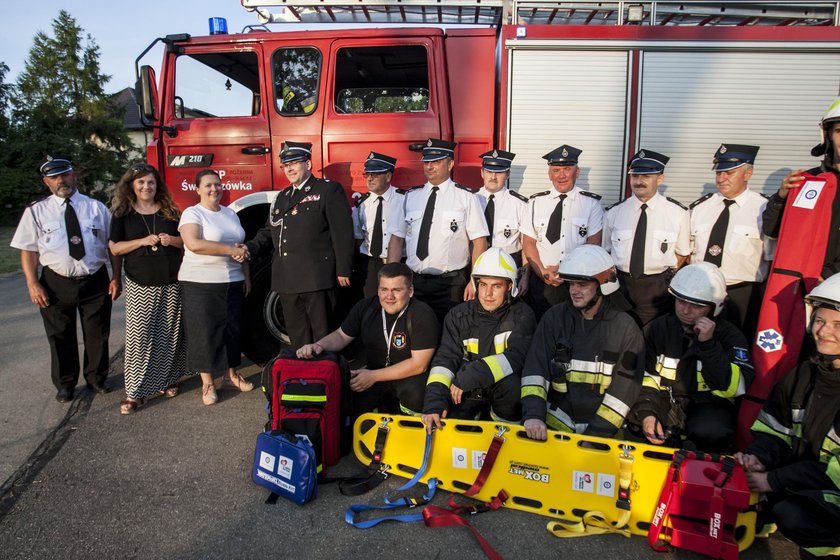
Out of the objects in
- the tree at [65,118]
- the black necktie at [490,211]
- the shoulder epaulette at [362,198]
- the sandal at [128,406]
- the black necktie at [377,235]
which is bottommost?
the sandal at [128,406]

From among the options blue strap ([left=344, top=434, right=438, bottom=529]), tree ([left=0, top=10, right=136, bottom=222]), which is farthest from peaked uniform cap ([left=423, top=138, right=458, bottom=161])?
tree ([left=0, top=10, right=136, bottom=222])

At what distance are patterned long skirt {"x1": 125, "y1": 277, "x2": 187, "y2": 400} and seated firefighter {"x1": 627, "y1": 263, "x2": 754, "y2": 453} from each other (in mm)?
3213

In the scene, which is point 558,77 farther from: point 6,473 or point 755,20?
point 6,473

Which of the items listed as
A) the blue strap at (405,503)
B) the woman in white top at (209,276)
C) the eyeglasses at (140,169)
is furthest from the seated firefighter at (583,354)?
the eyeglasses at (140,169)

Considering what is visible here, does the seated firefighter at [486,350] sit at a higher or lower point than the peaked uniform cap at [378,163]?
lower

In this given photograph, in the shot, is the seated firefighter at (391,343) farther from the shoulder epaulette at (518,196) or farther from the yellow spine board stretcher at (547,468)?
the shoulder epaulette at (518,196)

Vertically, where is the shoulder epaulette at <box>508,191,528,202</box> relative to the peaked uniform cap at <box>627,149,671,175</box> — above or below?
below

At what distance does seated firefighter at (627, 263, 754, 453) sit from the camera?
277 cm

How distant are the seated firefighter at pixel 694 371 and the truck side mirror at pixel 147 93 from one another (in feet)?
12.7

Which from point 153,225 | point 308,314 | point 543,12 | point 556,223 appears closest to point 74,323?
point 153,225

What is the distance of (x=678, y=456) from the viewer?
2352 mm

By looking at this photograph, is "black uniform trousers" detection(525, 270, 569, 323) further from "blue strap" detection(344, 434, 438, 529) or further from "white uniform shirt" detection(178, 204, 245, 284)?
"white uniform shirt" detection(178, 204, 245, 284)

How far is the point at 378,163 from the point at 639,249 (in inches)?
74.1

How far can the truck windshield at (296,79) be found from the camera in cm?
413
